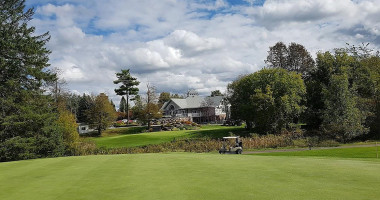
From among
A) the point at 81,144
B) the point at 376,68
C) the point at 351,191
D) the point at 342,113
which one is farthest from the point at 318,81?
the point at 351,191

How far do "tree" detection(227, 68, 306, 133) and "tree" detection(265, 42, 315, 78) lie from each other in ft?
52.8

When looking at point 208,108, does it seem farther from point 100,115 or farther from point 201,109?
point 100,115

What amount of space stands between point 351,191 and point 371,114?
4024 centimetres

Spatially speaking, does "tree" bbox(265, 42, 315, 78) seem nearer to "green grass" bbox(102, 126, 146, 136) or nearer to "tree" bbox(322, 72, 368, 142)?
"tree" bbox(322, 72, 368, 142)

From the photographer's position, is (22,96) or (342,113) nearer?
(22,96)

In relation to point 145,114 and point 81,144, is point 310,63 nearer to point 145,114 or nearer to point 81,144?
point 145,114

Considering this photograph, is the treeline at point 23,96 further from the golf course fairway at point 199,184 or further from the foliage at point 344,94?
the foliage at point 344,94

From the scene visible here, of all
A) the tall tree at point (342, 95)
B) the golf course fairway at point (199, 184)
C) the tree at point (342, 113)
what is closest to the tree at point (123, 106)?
the tall tree at point (342, 95)

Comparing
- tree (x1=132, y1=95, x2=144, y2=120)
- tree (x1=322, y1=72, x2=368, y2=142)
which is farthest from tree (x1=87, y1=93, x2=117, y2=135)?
tree (x1=322, y1=72, x2=368, y2=142)

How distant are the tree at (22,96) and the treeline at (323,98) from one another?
102ft

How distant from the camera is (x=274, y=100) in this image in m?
50.5

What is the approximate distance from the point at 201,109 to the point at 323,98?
61.8 meters

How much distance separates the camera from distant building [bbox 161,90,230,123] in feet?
336

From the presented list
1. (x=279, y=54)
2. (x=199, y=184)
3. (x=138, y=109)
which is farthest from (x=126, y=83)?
(x=199, y=184)
